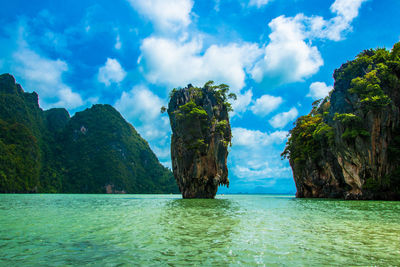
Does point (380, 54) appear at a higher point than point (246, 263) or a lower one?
higher

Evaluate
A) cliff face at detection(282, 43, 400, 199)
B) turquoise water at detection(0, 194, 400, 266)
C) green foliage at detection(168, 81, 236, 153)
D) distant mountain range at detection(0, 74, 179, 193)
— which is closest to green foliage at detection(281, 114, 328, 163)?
cliff face at detection(282, 43, 400, 199)

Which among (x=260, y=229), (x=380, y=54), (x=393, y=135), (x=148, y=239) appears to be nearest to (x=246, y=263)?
(x=148, y=239)

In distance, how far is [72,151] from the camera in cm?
13188

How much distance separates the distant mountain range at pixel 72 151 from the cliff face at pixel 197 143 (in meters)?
69.1

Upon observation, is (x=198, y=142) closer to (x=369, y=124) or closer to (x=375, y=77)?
(x=369, y=124)

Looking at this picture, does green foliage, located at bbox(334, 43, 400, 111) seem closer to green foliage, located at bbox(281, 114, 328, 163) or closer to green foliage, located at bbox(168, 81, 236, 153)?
green foliage, located at bbox(281, 114, 328, 163)

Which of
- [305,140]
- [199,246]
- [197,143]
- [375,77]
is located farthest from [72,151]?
[199,246]

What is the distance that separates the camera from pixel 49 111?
14812 cm

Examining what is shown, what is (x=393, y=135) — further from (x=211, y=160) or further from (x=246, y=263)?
(x=246, y=263)

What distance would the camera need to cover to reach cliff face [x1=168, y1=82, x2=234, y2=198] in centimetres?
3794

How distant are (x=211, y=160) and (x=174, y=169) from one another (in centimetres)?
714

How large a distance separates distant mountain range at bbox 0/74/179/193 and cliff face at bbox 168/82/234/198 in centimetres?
6912

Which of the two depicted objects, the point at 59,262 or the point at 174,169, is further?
the point at 174,169

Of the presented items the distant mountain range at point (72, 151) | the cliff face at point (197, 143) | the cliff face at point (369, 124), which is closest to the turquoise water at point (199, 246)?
the cliff face at point (369, 124)
